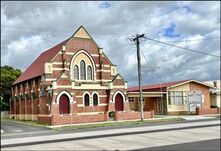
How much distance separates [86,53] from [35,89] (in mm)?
8628

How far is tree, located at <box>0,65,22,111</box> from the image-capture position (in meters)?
68.9

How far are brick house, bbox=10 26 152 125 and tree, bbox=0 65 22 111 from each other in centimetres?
2037

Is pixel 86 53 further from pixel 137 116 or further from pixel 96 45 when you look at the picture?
pixel 137 116

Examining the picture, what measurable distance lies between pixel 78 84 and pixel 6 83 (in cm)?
3102

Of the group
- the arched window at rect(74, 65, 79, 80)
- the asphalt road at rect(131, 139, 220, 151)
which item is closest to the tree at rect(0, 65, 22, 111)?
the arched window at rect(74, 65, 79, 80)

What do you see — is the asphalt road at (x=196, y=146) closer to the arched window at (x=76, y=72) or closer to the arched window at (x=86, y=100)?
the arched window at (x=86, y=100)

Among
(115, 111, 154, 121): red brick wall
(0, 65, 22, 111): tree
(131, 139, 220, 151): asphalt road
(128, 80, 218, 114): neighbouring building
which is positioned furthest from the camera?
(0, 65, 22, 111): tree

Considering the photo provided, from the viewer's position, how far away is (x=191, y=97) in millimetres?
50562

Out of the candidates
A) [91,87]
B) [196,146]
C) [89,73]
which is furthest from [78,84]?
[196,146]

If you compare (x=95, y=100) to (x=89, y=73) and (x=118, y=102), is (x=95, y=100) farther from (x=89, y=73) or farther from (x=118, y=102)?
(x=89, y=73)

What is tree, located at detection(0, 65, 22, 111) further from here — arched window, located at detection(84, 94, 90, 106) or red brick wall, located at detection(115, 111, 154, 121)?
red brick wall, located at detection(115, 111, 154, 121)

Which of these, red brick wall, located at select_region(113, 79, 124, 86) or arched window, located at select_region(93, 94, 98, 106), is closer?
arched window, located at select_region(93, 94, 98, 106)

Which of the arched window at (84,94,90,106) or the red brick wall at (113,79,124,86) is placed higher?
the red brick wall at (113,79,124,86)

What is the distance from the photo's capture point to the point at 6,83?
2721 inches
